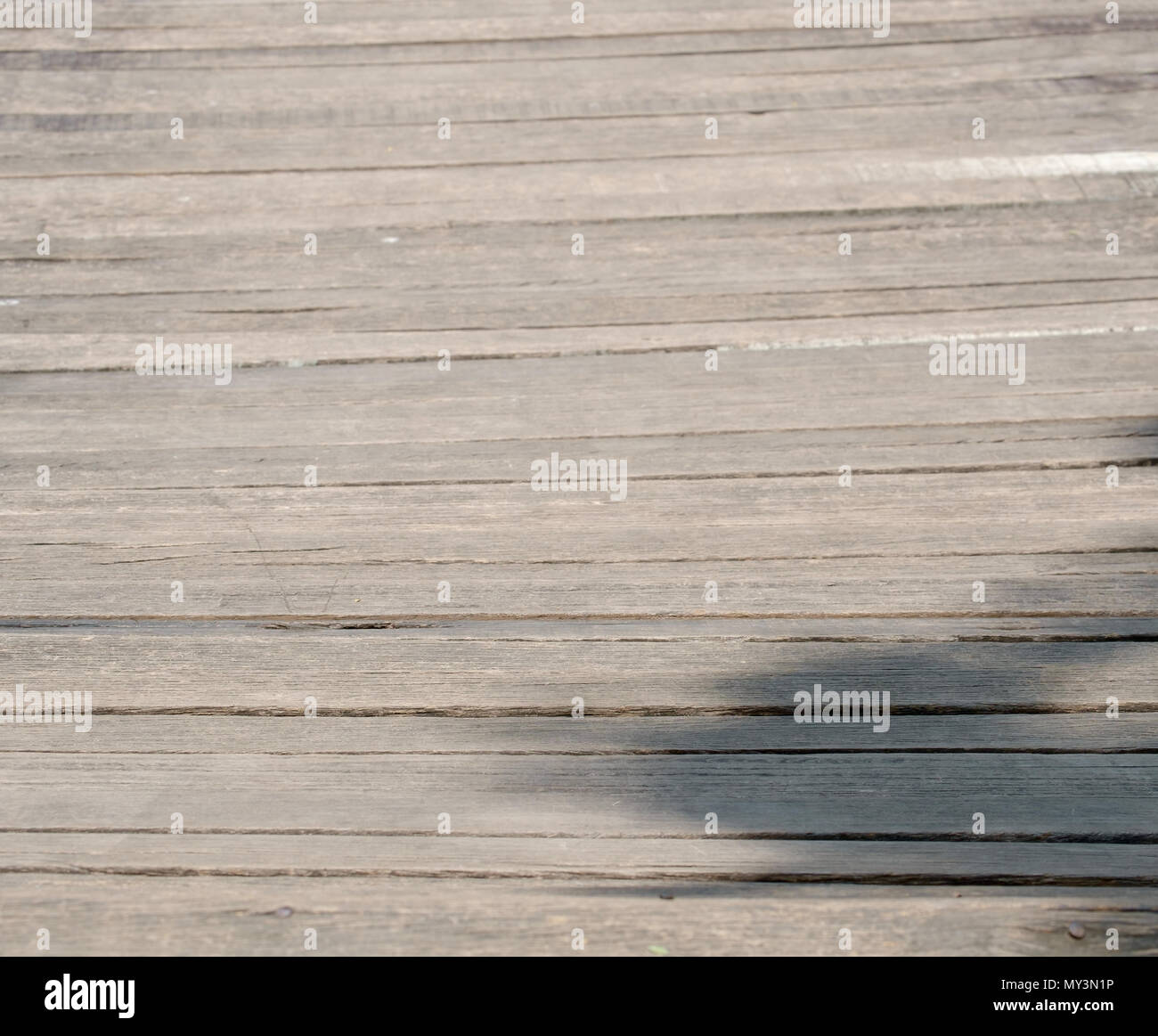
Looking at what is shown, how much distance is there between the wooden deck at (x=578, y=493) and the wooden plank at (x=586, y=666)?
11 millimetres

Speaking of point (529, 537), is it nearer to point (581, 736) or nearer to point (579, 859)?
point (581, 736)

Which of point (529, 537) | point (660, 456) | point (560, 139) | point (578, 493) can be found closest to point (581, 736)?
point (529, 537)

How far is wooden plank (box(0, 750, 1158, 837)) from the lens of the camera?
7.02 ft

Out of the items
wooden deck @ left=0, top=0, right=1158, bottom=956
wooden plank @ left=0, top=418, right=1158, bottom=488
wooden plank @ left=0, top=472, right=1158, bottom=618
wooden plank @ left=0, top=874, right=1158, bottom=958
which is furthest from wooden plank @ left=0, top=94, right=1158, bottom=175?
wooden plank @ left=0, top=874, right=1158, bottom=958

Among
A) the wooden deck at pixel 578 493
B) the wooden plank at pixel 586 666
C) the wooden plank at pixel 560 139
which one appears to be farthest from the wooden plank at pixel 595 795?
the wooden plank at pixel 560 139

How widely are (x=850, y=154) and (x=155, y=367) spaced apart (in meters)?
2.36

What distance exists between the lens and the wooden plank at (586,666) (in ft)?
7.96

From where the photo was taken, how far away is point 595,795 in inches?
87.3

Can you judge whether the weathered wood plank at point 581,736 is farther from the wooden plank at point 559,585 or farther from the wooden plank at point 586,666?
the wooden plank at point 559,585

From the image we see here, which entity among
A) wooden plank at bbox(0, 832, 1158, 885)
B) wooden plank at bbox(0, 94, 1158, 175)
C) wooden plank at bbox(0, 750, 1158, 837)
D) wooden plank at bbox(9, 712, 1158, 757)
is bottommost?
wooden plank at bbox(0, 832, 1158, 885)

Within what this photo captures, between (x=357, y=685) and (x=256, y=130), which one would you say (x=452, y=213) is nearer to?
(x=256, y=130)

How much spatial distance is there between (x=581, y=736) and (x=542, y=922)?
1.73 feet

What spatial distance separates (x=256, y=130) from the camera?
459 cm

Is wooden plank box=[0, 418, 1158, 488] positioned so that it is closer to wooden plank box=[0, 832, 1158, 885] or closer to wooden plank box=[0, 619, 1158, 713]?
wooden plank box=[0, 619, 1158, 713]
